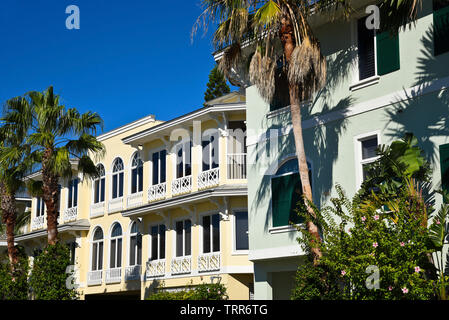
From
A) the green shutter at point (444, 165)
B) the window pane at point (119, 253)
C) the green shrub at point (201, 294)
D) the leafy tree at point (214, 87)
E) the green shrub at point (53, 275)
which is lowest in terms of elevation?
the green shrub at point (201, 294)

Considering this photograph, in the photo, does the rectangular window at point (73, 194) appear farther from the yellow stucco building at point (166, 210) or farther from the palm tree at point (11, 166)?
the palm tree at point (11, 166)

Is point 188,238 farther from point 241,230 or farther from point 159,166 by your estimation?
point 159,166

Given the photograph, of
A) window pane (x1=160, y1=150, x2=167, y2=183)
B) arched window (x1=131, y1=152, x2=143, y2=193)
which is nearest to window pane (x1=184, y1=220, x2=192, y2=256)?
window pane (x1=160, y1=150, x2=167, y2=183)

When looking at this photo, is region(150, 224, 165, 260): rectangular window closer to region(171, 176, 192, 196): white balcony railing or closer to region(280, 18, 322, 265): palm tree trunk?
region(171, 176, 192, 196): white balcony railing

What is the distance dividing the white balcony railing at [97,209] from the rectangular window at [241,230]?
10.5 meters

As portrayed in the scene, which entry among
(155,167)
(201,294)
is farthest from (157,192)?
(201,294)

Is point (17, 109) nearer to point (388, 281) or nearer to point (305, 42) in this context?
point (305, 42)

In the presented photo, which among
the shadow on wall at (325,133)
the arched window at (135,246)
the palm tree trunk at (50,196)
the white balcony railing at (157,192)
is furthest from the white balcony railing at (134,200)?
the shadow on wall at (325,133)

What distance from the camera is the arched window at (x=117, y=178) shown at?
33531 millimetres

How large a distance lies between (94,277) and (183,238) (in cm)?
796

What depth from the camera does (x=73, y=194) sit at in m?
37.3

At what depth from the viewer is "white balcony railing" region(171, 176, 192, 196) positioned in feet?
92.9

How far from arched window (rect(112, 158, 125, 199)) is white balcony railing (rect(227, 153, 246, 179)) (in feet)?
28.4
